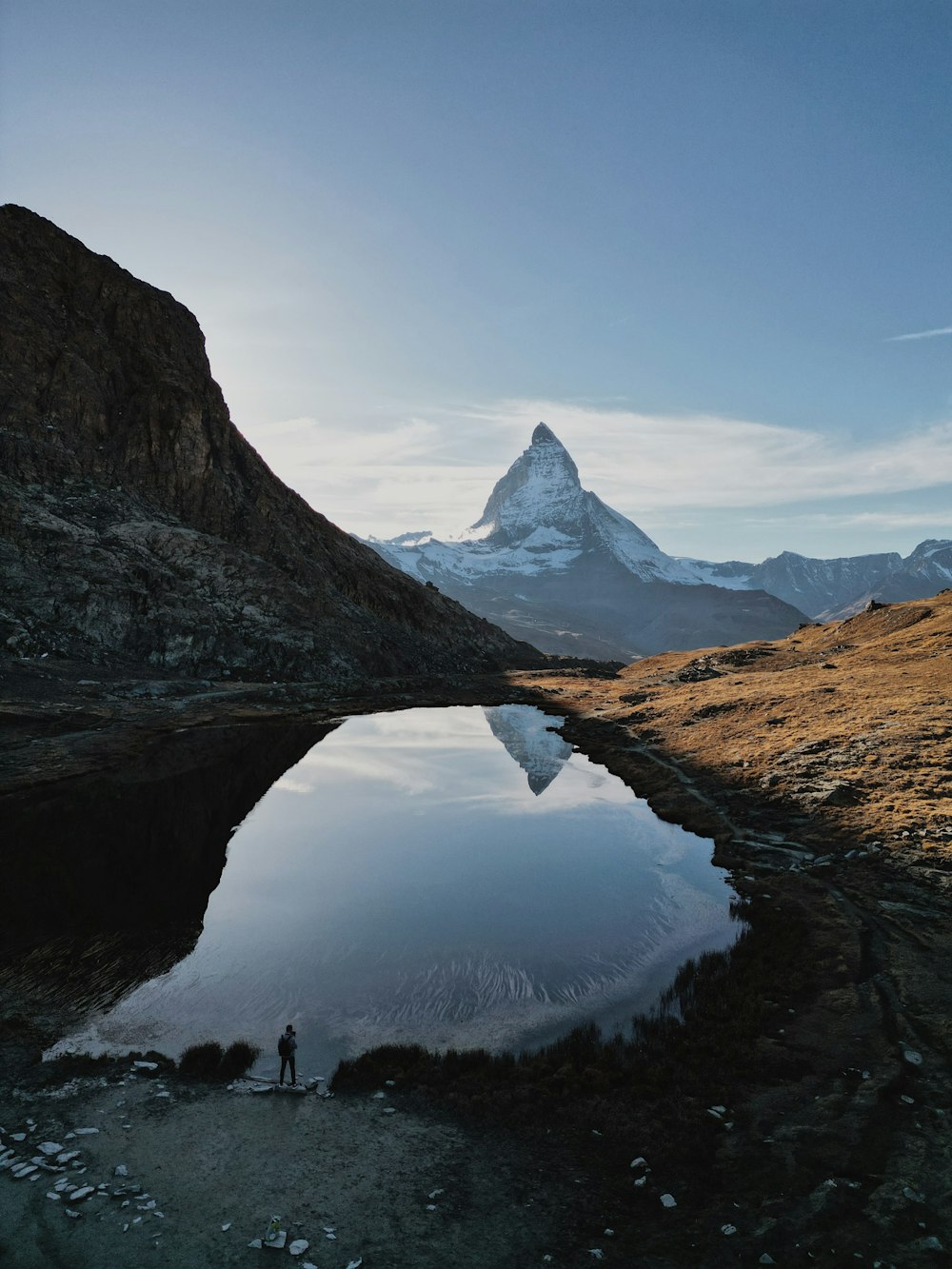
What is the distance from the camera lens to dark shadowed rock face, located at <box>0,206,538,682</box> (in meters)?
81.4

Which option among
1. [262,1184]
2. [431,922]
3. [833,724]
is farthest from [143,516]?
[262,1184]

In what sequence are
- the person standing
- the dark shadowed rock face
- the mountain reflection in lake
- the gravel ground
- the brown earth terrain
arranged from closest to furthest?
the gravel ground
the brown earth terrain
the person standing
the mountain reflection in lake
the dark shadowed rock face

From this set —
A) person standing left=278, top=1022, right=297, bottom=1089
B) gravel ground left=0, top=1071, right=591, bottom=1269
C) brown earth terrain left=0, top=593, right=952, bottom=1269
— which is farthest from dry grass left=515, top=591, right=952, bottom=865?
person standing left=278, top=1022, right=297, bottom=1089

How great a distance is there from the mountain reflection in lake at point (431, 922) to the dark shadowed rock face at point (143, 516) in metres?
48.8

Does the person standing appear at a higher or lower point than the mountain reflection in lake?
higher

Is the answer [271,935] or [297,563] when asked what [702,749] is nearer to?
[271,935]

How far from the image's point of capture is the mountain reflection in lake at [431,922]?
19.9 m

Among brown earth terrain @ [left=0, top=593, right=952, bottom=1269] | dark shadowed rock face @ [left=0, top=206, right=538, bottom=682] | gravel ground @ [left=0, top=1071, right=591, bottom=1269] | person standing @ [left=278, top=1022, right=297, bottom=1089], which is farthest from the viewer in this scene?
dark shadowed rock face @ [left=0, top=206, right=538, bottom=682]

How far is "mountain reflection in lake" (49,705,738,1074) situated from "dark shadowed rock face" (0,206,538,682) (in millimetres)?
48753

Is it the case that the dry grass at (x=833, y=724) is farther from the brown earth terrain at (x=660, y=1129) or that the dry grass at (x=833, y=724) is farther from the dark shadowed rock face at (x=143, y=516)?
the dark shadowed rock face at (x=143, y=516)

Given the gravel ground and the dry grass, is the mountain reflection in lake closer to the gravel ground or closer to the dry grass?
the gravel ground

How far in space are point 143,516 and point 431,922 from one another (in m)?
92.3

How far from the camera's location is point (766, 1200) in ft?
41.7

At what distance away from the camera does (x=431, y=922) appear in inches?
1065
